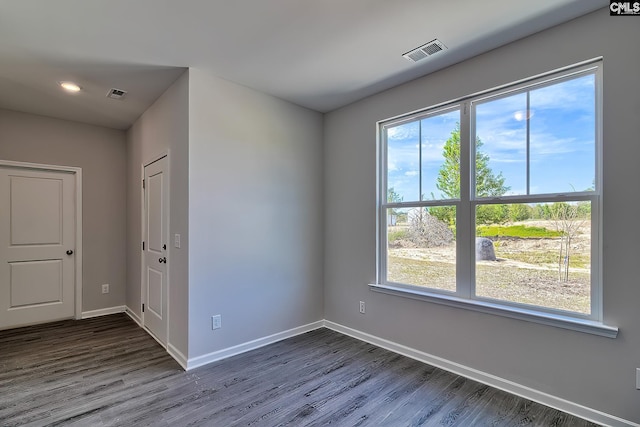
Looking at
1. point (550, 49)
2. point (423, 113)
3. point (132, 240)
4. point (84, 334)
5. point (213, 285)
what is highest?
point (550, 49)

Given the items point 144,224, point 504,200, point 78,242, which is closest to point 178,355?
point 144,224

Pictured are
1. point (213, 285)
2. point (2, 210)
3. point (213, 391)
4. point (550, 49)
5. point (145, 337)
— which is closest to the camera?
point (550, 49)

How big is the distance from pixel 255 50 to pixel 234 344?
8.90ft

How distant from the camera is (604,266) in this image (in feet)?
6.60

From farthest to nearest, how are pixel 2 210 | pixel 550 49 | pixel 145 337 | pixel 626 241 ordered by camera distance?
pixel 2 210 < pixel 145 337 < pixel 550 49 < pixel 626 241

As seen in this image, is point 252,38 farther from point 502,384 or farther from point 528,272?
point 502,384

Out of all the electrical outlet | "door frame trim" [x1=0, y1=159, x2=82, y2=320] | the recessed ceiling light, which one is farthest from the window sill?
"door frame trim" [x1=0, y1=159, x2=82, y2=320]

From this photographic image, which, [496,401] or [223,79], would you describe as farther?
[223,79]

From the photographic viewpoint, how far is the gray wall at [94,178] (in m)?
3.93

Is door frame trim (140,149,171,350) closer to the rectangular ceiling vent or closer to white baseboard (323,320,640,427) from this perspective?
white baseboard (323,320,640,427)

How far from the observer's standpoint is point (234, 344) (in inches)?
120

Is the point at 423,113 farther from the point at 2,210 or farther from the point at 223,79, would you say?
the point at 2,210

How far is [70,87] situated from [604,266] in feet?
15.9

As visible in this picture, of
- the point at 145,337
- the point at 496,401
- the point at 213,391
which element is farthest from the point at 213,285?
the point at 496,401
